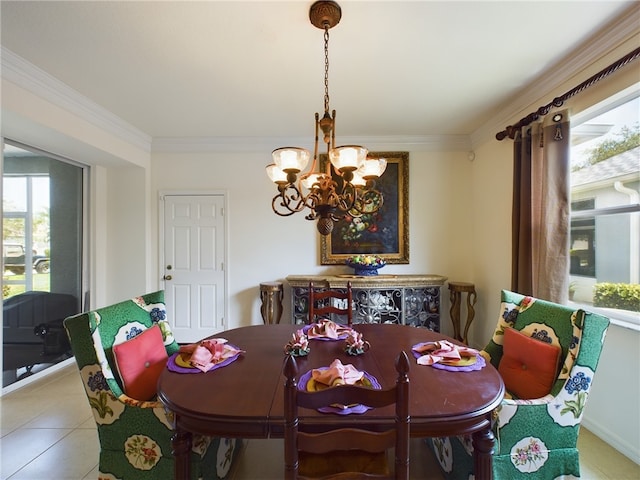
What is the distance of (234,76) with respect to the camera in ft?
7.57

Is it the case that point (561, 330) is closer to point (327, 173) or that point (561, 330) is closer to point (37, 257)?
point (327, 173)

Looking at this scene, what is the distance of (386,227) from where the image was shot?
367 centimetres

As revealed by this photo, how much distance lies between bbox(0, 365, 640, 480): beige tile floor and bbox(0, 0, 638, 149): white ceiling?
2728 mm

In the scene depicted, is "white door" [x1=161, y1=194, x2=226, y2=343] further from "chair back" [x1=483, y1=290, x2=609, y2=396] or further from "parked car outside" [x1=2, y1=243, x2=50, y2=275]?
"chair back" [x1=483, y1=290, x2=609, y2=396]

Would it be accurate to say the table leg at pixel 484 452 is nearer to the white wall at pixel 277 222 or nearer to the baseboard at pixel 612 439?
the baseboard at pixel 612 439

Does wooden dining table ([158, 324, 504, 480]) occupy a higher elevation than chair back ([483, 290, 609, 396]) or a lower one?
lower

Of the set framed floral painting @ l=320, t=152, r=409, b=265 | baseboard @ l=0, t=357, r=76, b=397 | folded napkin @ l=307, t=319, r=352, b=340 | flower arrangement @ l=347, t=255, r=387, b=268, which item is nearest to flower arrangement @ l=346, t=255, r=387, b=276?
flower arrangement @ l=347, t=255, r=387, b=268

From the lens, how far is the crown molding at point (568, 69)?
5.78 feet

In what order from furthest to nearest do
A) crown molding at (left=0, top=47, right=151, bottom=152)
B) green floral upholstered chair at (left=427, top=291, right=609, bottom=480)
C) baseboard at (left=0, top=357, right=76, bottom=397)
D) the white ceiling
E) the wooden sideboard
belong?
the wooden sideboard, baseboard at (left=0, top=357, right=76, bottom=397), crown molding at (left=0, top=47, right=151, bottom=152), the white ceiling, green floral upholstered chair at (left=427, top=291, right=609, bottom=480)

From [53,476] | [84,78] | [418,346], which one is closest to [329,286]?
[418,346]

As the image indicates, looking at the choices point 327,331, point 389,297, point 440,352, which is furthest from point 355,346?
point 389,297

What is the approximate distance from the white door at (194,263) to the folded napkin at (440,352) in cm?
280

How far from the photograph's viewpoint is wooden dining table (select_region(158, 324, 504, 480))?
3.36 feet

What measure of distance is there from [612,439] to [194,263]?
418cm
